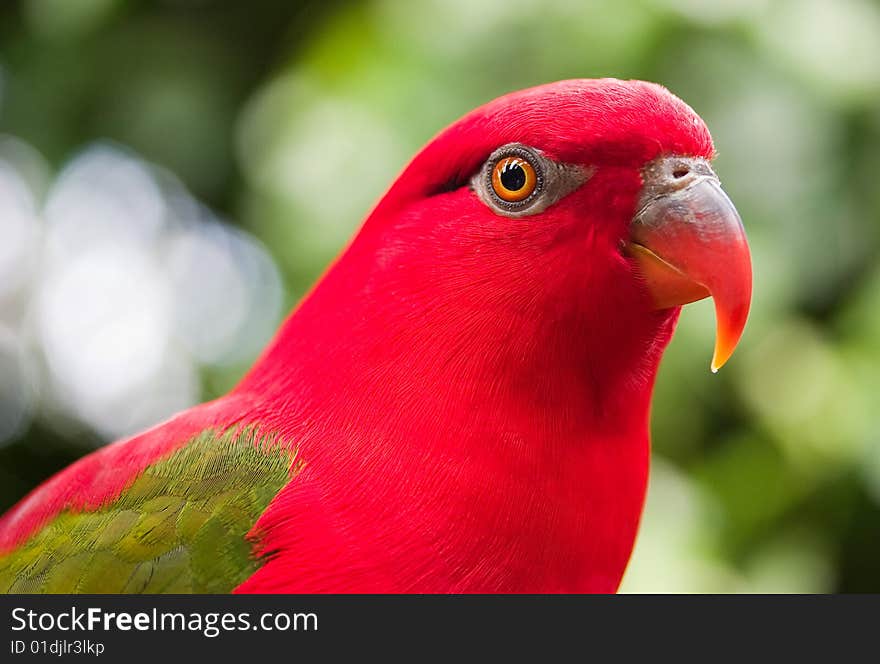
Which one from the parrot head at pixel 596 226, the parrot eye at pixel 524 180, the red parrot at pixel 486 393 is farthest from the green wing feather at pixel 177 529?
the parrot eye at pixel 524 180

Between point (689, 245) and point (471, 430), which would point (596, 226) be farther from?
point (471, 430)

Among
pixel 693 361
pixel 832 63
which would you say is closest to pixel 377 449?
pixel 693 361

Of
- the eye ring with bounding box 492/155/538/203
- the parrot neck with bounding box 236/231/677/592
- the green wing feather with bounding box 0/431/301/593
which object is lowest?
the green wing feather with bounding box 0/431/301/593

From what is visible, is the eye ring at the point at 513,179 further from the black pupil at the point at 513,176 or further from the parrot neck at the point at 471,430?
the parrot neck at the point at 471,430

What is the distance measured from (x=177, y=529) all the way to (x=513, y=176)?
1.95ft

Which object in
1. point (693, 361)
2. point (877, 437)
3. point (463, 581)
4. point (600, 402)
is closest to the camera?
point (463, 581)

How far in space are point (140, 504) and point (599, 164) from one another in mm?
715

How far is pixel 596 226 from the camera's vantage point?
42.7 inches

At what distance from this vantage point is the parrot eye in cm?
108

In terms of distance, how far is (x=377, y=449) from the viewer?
1.05m

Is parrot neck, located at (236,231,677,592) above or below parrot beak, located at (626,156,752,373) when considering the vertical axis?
below

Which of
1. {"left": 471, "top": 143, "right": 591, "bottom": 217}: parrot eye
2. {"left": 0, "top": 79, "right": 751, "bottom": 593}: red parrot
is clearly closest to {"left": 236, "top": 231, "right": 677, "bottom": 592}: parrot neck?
{"left": 0, "top": 79, "right": 751, "bottom": 593}: red parrot

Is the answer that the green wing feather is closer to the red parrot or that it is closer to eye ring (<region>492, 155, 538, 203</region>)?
the red parrot

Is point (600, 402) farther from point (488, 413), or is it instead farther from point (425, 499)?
point (425, 499)
